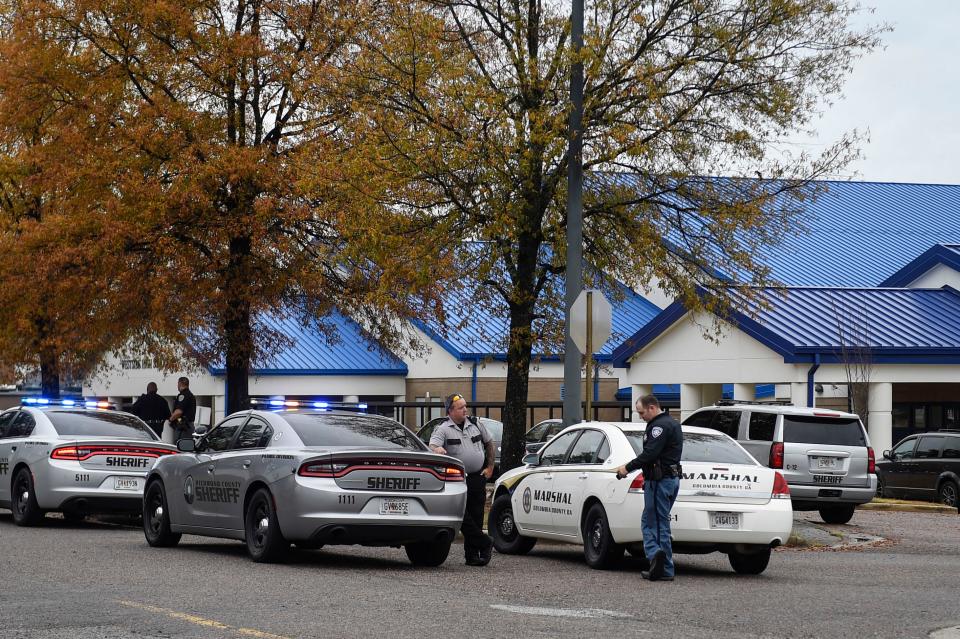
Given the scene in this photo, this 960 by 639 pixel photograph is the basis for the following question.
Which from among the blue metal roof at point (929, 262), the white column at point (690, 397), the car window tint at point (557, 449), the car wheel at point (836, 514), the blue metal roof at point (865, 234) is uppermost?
the blue metal roof at point (865, 234)

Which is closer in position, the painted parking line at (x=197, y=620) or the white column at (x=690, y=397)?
the painted parking line at (x=197, y=620)

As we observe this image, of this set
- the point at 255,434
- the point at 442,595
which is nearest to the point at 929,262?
the point at 255,434

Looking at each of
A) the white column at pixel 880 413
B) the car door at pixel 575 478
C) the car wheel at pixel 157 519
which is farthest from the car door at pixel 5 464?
the white column at pixel 880 413

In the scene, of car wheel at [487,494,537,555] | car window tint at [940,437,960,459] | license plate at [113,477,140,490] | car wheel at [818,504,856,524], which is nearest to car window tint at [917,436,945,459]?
car window tint at [940,437,960,459]

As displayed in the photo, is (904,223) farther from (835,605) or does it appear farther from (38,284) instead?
(835,605)

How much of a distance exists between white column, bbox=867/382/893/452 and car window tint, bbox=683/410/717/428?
8.61 m

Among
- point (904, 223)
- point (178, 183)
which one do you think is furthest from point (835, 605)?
point (904, 223)

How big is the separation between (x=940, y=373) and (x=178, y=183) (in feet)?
52.6

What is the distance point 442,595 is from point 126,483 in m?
8.34

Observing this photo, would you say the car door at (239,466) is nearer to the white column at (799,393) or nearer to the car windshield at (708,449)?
the car windshield at (708,449)

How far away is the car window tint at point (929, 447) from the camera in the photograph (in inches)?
1043

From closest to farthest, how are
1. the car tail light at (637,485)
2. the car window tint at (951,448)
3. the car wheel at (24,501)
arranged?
the car tail light at (637,485), the car wheel at (24,501), the car window tint at (951,448)

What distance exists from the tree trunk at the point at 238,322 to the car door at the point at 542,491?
443 inches

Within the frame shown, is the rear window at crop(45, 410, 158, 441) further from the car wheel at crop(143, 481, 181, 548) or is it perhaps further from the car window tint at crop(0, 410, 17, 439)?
the car wheel at crop(143, 481, 181, 548)
